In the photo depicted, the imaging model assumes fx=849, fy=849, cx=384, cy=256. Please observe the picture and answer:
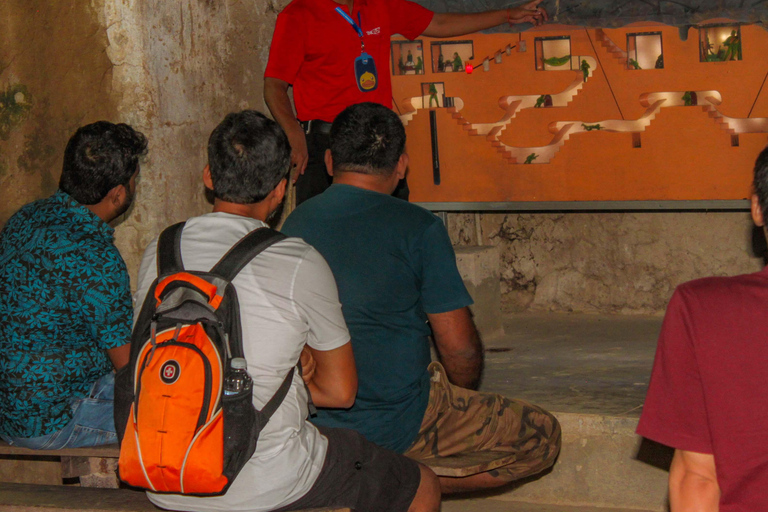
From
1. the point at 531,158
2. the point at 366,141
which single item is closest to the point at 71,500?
the point at 366,141

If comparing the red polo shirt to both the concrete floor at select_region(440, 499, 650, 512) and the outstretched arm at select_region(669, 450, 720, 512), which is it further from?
the outstretched arm at select_region(669, 450, 720, 512)

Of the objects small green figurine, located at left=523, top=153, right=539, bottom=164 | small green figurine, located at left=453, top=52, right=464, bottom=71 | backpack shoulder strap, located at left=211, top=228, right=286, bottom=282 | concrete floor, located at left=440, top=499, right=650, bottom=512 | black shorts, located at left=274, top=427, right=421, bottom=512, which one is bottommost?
concrete floor, located at left=440, top=499, right=650, bottom=512

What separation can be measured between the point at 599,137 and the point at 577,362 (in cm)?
107

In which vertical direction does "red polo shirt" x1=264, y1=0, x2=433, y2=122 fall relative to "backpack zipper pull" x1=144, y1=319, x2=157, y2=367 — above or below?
above

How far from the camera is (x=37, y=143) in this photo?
3.81 m

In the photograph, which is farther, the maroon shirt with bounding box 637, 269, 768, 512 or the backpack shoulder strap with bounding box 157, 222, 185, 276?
the backpack shoulder strap with bounding box 157, 222, 185, 276

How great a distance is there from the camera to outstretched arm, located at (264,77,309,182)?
143 inches

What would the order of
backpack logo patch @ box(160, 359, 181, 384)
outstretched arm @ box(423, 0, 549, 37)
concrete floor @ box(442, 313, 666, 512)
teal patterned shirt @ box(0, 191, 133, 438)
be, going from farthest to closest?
outstretched arm @ box(423, 0, 549, 37) → concrete floor @ box(442, 313, 666, 512) → teal patterned shirt @ box(0, 191, 133, 438) → backpack logo patch @ box(160, 359, 181, 384)

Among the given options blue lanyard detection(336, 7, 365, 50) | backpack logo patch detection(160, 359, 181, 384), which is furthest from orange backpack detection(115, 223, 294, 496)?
blue lanyard detection(336, 7, 365, 50)

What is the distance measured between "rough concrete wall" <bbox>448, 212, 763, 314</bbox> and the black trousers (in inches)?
57.7

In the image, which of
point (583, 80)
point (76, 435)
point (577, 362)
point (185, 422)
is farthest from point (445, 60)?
point (185, 422)

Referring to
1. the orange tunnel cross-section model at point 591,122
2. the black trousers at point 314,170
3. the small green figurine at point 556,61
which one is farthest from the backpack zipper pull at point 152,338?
the small green figurine at point 556,61

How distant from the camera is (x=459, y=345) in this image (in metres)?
2.48

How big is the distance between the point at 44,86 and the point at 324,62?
1.24 meters
